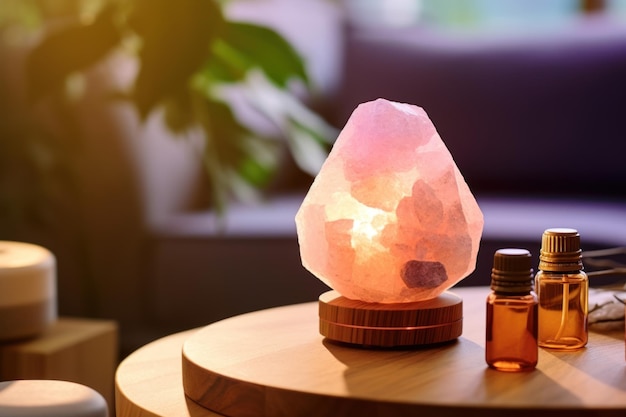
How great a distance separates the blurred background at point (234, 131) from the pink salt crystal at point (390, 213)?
0.66m

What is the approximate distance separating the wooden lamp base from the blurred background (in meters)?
0.71

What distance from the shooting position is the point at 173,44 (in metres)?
1.61

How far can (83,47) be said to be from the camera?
5.66 ft

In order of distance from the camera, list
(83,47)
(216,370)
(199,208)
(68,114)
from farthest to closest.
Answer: (199,208) < (68,114) < (83,47) < (216,370)

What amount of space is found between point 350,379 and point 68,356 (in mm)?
743

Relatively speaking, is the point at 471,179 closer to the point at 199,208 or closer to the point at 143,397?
the point at 199,208

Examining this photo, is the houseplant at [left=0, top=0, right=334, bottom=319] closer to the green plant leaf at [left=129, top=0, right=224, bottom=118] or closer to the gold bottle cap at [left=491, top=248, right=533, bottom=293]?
the green plant leaf at [left=129, top=0, right=224, bottom=118]

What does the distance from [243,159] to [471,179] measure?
889mm

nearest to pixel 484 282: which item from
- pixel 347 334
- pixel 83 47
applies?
pixel 83 47

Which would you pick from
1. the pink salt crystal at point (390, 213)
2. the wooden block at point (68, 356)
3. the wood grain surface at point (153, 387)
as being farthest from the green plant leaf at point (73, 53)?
the pink salt crystal at point (390, 213)

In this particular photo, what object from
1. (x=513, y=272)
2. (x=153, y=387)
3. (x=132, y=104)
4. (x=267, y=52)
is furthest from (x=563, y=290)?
(x=132, y=104)

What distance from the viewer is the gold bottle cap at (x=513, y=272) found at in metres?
0.92

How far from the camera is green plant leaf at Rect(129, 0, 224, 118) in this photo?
1602 mm

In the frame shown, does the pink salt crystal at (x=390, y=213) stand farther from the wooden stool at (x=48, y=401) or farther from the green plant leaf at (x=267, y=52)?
the green plant leaf at (x=267, y=52)
